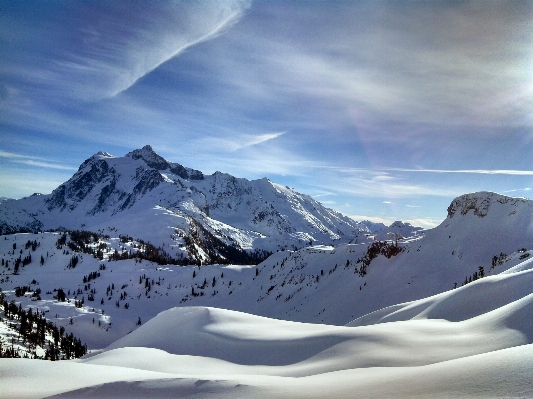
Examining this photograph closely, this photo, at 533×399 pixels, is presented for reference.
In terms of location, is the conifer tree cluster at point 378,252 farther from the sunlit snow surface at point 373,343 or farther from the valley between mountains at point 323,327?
the sunlit snow surface at point 373,343

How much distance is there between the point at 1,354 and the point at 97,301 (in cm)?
6208

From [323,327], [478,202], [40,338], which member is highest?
[478,202]

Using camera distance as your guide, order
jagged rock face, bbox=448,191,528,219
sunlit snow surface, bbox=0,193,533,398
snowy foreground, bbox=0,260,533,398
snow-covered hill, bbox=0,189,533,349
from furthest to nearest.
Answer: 1. jagged rock face, bbox=448,191,528,219
2. snow-covered hill, bbox=0,189,533,349
3. sunlit snow surface, bbox=0,193,533,398
4. snowy foreground, bbox=0,260,533,398

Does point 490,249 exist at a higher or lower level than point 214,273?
higher

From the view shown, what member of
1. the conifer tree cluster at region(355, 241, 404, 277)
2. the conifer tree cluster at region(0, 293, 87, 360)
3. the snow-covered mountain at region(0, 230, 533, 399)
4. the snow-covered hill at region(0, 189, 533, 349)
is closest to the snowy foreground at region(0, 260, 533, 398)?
the snow-covered mountain at region(0, 230, 533, 399)

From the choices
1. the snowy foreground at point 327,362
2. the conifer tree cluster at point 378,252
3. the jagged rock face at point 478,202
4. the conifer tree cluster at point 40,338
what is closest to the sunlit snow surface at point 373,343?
the snowy foreground at point 327,362

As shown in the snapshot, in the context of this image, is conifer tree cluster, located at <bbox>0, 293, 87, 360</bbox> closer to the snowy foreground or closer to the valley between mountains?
the valley between mountains

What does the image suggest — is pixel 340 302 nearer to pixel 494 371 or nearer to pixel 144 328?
pixel 144 328

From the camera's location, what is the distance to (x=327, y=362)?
9008mm

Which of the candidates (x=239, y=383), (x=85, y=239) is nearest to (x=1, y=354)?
(x=239, y=383)

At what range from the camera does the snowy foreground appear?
4609 mm

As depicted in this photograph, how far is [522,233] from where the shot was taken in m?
33.5

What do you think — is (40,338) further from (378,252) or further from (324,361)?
(324,361)

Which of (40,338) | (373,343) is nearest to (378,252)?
(373,343)
